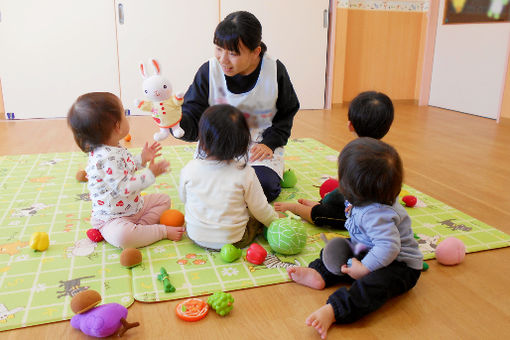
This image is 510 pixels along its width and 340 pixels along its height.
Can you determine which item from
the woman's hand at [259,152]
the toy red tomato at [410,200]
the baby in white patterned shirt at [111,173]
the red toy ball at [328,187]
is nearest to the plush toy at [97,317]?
the baby in white patterned shirt at [111,173]

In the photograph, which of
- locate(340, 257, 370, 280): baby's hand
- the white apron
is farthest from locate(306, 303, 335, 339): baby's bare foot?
the white apron

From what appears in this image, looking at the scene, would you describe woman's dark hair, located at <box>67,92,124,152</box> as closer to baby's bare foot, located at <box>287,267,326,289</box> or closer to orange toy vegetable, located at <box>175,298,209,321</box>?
orange toy vegetable, located at <box>175,298,209,321</box>

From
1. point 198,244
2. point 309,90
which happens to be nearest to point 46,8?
Result: point 309,90

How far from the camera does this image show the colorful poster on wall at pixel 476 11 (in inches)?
138

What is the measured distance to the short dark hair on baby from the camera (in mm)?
1452

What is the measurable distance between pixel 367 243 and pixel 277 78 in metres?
0.88

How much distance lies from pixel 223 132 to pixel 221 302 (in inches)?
18.1

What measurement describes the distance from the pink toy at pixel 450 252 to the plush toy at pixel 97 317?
2.88ft

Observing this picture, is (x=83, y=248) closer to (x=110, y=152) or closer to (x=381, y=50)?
(x=110, y=152)

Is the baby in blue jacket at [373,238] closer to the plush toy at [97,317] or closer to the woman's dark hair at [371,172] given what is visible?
the woman's dark hair at [371,172]

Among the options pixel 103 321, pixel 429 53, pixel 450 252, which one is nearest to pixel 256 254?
pixel 103 321

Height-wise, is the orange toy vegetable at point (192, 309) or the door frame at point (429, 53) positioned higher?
the door frame at point (429, 53)

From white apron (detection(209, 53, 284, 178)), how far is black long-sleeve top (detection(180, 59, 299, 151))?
19mm

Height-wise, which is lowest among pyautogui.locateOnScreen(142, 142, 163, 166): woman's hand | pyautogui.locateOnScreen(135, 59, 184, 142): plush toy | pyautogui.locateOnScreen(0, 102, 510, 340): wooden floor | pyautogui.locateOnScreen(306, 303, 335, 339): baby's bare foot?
pyautogui.locateOnScreen(0, 102, 510, 340): wooden floor
